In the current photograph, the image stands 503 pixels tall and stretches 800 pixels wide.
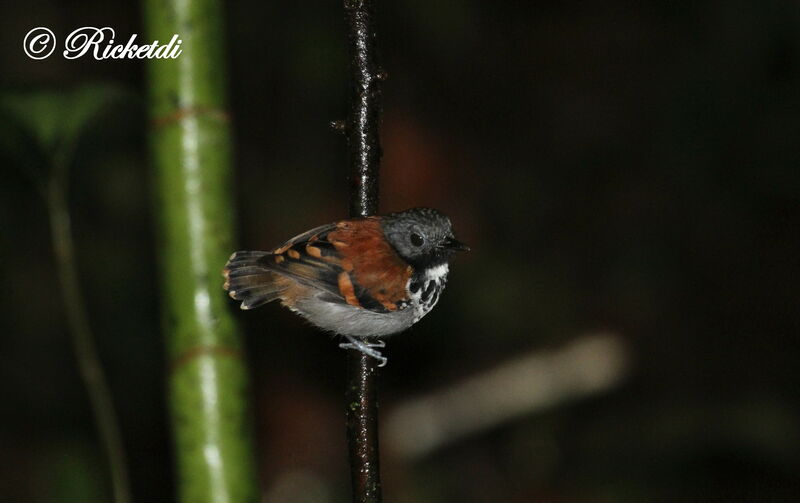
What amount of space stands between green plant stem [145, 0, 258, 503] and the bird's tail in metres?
0.67

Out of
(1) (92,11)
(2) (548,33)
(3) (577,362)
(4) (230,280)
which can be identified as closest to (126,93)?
(4) (230,280)

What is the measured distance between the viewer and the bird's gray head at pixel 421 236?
444 cm

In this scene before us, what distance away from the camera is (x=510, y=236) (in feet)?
28.8

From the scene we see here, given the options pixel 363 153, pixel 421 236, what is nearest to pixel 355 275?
pixel 421 236

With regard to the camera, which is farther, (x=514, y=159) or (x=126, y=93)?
(x=514, y=159)

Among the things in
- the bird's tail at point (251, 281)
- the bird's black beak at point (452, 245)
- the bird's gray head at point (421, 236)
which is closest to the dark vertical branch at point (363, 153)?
the bird's tail at point (251, 281)

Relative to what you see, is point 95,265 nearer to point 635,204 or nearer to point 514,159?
point 514,159

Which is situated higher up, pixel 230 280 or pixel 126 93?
pixel 126 93

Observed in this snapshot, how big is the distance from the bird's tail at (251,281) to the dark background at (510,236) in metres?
2.59

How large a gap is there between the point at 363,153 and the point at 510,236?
5.72 meters

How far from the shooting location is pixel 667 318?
8.61 m

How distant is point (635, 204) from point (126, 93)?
21.4 ft

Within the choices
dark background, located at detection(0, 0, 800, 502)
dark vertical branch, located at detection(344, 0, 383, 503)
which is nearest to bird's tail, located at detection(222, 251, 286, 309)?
dark vertical branch, located at detection(344, 0, 383, 503)

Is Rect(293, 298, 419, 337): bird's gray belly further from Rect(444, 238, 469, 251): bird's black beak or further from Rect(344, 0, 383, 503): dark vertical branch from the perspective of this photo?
Rect(344, 0, 383, 503): dark vertical branch
